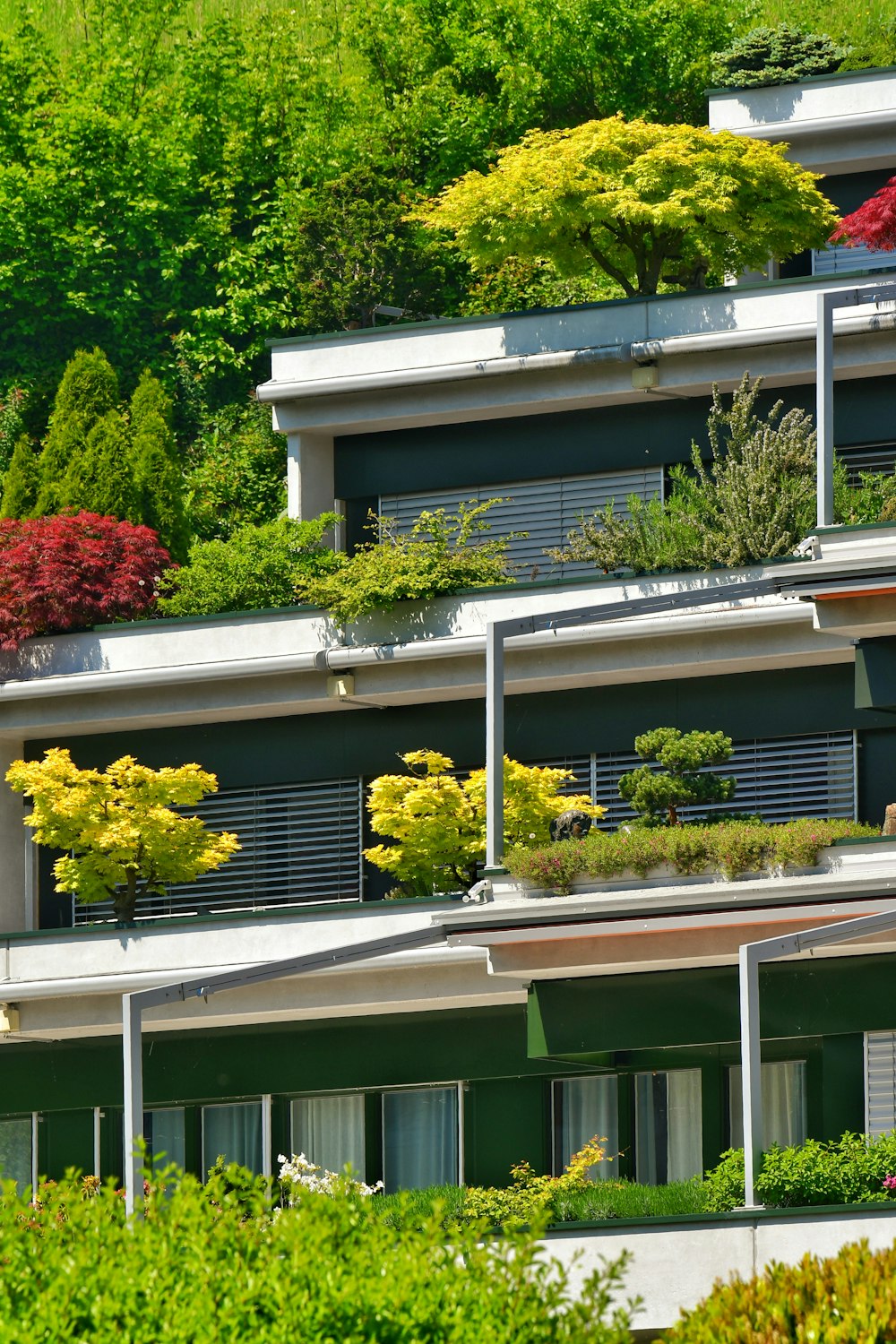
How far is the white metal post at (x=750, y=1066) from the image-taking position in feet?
83.8

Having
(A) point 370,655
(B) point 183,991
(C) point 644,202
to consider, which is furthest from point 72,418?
(B) point 183,991

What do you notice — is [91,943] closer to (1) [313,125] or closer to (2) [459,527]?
(2) [459,527]

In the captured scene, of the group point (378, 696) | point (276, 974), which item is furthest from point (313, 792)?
point (276, 974)

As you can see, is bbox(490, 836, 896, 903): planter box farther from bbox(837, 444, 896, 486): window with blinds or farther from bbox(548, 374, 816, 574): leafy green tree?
bbox(837, 444, 896, 486): window with blinds

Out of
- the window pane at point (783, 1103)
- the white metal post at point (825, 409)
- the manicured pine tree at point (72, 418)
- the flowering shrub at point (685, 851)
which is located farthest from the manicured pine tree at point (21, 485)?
the window pane at point (783, 1103)

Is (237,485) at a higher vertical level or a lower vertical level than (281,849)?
higher

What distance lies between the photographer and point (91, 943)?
34844 millimetres

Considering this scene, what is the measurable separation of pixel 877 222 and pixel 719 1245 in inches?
632

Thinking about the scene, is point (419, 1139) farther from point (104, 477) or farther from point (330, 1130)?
point (104, 477)

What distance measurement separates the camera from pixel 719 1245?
25.2 meters

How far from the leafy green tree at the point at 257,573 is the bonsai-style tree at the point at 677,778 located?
25.3ft

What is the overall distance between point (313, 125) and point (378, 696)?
81.3 feet

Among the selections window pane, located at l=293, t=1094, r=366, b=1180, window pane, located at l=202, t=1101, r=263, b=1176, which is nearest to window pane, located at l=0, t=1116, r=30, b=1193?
window pane, located at l=202, t=1101, r=263, b=1176

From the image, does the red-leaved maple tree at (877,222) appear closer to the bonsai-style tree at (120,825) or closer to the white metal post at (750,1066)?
the bonsai-style tree at (120,825)
